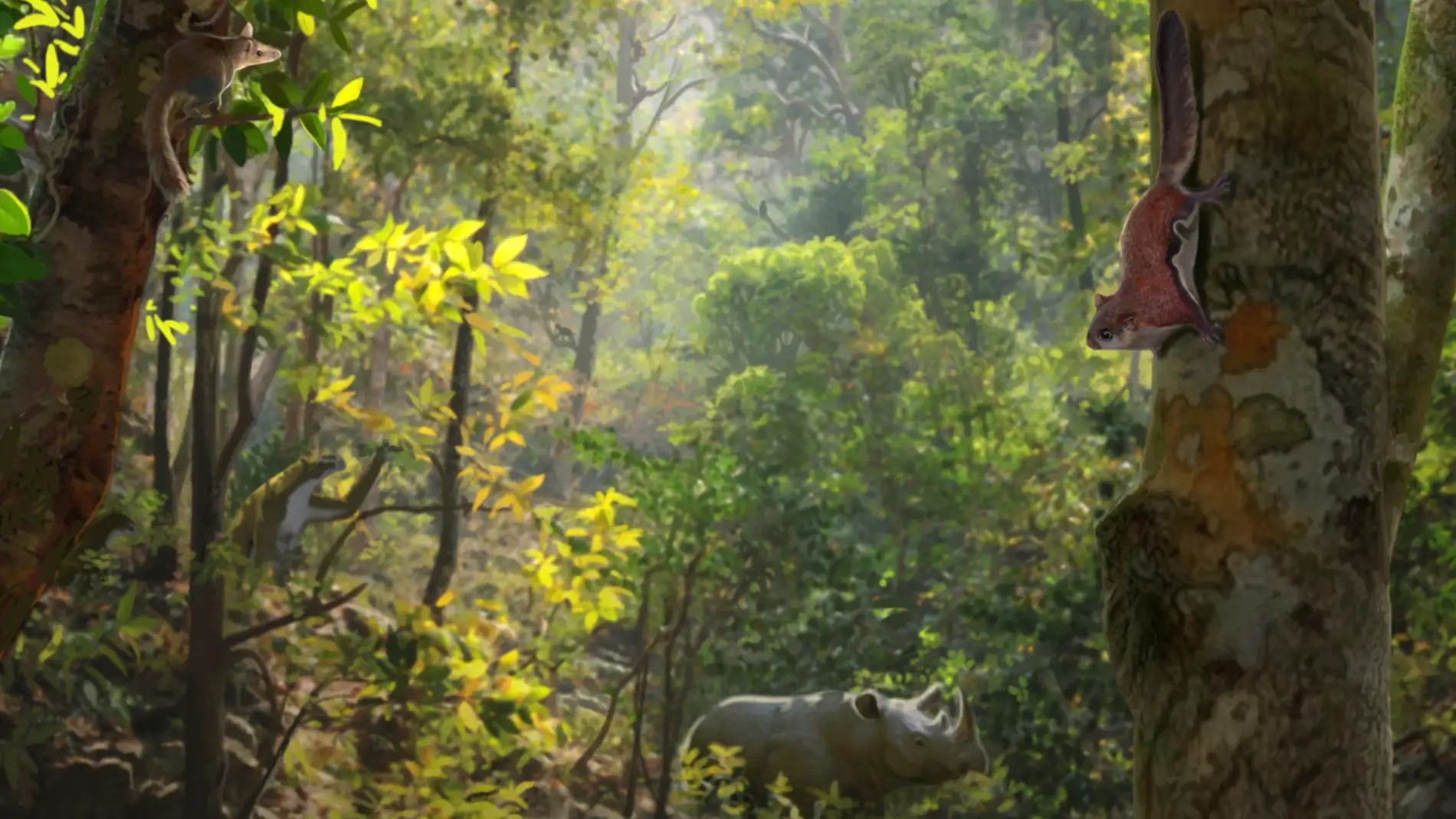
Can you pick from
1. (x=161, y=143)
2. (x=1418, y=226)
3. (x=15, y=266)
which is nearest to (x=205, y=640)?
(x=161, y=143)

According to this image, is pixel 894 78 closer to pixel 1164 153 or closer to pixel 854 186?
pixel 854 186

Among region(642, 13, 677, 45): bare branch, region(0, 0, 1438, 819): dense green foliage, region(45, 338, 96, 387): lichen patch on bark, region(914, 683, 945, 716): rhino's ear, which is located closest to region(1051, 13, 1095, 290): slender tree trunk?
region(0, 0, 1438, 819): dense green foliage

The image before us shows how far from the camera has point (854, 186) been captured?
1541 cm

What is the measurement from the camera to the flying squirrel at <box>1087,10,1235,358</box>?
1.07 metres

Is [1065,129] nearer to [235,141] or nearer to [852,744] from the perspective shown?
[852,744]

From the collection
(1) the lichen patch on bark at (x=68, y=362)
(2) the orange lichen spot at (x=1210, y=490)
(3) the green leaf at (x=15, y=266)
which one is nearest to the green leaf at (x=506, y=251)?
Answer: (1) the lichen patch on bark at (x=68, y=362)

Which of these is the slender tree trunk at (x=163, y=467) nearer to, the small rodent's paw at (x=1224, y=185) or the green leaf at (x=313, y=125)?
the green leaf at (x=313, y=125)

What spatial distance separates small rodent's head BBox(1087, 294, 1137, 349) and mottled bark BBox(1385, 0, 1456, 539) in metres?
0.35

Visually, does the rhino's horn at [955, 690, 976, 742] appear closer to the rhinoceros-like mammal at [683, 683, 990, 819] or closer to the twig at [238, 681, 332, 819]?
the rhinoceros-like mammal at [683, 683, 990, 819]

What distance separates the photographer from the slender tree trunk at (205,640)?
3.53 m

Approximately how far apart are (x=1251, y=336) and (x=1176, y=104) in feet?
0.87

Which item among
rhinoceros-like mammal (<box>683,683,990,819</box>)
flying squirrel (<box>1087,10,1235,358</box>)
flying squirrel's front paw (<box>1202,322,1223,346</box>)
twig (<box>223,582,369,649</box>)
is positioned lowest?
rhinoceros-like mammal (<box>683,683,990,819</box>)

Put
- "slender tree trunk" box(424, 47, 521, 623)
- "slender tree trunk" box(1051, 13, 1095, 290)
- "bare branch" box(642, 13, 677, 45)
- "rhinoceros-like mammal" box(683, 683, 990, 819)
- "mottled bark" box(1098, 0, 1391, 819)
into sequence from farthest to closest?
"bare branch" box(642, 13, 677, 45) < "slender tree trunk" box(1051, 13, 1095, 290) < "slender tree trunk" box(424, 47, 521, 623) < "rhinoceros-like mammal" box(683, 683, 990, 819) < "mottled bark" box(1098, 0, 1391, 819)

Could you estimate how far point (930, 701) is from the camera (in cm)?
537
